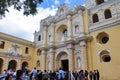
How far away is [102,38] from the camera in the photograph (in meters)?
20.6

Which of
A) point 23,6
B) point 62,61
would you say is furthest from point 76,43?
point 23,6

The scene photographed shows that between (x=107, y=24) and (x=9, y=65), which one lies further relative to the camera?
(x=9, y=65)

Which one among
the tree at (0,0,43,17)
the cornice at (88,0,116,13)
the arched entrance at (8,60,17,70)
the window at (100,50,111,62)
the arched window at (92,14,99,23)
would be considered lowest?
the arched entrance at (8,60,17,70)

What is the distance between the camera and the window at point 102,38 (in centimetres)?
1988

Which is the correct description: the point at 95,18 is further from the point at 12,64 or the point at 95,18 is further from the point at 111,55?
the point at 12,64

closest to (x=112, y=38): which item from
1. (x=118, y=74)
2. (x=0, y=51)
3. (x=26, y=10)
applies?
(x=118, y=74)

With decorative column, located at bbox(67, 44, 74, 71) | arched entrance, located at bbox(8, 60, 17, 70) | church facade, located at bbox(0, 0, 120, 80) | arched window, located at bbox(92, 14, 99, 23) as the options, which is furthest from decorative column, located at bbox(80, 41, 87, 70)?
arched entrance, located at bbox(8, 60, 17, 70)

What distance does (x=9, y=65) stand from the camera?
2753 centimetres

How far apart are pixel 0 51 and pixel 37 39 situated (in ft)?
27.5

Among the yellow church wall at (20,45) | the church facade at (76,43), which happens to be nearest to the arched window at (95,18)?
the church facade at (76,43)

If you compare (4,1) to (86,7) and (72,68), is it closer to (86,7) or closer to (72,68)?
(72,68)

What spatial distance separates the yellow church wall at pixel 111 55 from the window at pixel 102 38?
1.60 ft

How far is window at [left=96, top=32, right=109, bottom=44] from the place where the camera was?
65.2ft

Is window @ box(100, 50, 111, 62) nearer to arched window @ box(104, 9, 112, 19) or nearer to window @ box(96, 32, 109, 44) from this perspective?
window @ box(96, 32, 109, 44)
